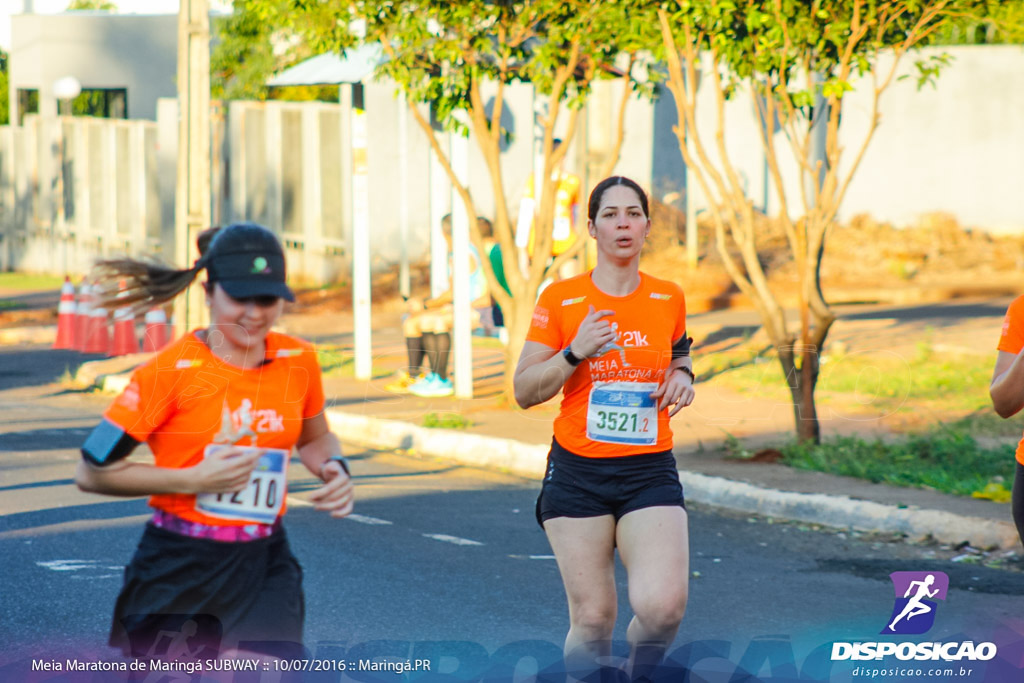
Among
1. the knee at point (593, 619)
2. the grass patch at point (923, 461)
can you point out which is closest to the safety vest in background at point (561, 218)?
the grass patch at point (923, 461)

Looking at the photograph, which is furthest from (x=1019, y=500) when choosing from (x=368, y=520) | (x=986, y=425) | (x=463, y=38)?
(x=463, y=38)

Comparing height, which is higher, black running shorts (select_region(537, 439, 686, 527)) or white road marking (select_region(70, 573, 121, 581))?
black running shorts (select_region(537, 439, 686, 527))

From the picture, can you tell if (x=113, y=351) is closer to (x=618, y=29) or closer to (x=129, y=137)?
(x=618, y=29)

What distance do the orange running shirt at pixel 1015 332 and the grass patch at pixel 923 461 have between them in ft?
14.1

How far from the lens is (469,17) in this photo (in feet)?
38.5

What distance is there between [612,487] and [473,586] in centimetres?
253

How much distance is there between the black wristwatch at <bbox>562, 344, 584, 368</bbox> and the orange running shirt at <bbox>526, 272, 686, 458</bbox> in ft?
0.32

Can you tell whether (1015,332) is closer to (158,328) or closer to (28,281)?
(158,328)

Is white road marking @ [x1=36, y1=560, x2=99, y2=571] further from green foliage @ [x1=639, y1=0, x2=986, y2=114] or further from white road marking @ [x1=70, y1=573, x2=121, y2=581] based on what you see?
green foliage @ [x1=639, y1=0, x2=986, y2=114]

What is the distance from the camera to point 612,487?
4.69m

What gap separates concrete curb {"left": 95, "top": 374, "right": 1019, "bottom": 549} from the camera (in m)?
7.98

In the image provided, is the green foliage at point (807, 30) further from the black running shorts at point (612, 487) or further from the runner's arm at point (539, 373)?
the black running shorts at point (612, 487)

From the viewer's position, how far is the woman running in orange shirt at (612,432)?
15.1 ft

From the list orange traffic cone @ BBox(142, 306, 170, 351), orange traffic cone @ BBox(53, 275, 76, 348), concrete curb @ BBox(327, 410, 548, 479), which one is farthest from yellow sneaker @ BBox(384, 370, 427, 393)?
orange traffic cone @ BBox(53, 275, 76, 348)
